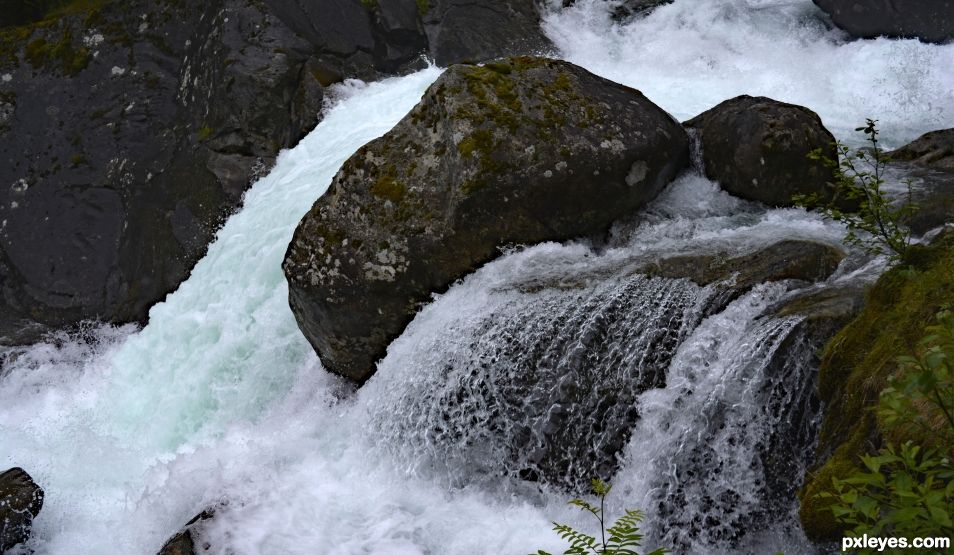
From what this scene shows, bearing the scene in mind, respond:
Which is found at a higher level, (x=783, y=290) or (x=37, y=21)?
(x=37, y=21)

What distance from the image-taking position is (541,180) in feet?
21.4

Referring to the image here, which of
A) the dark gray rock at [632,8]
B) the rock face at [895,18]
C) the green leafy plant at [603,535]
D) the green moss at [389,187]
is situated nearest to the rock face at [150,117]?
the dark gray rock at [632,8]

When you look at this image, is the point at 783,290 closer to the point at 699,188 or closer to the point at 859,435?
the point at 859,435

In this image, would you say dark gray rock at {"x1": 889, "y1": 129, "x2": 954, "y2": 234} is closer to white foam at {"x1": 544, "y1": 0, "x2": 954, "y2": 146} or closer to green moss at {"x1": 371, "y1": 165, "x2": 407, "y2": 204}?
white foam at {"x1": 544, "y1": 0, "x2": 954, "y2": 146}

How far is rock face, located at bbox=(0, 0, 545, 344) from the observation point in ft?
34.6

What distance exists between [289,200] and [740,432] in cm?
594

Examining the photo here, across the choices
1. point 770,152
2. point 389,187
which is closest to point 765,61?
point 770,152

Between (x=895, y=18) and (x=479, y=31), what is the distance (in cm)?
548

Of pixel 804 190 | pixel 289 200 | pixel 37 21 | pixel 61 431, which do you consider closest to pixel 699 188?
pixel 804 190

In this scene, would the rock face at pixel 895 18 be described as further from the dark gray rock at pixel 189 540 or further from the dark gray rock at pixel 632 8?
the dark gray rock at pixel 189 540

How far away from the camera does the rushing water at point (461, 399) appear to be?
4742 mm

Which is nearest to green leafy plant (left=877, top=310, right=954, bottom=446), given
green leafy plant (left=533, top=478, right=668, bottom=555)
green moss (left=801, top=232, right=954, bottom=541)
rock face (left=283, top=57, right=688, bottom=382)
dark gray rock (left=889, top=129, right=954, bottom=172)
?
green leafy plant (left=533, top=478, right=668, bottom=555)

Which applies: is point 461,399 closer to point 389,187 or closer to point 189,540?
point 389,187

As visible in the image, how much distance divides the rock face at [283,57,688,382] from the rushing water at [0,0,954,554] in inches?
8.8
